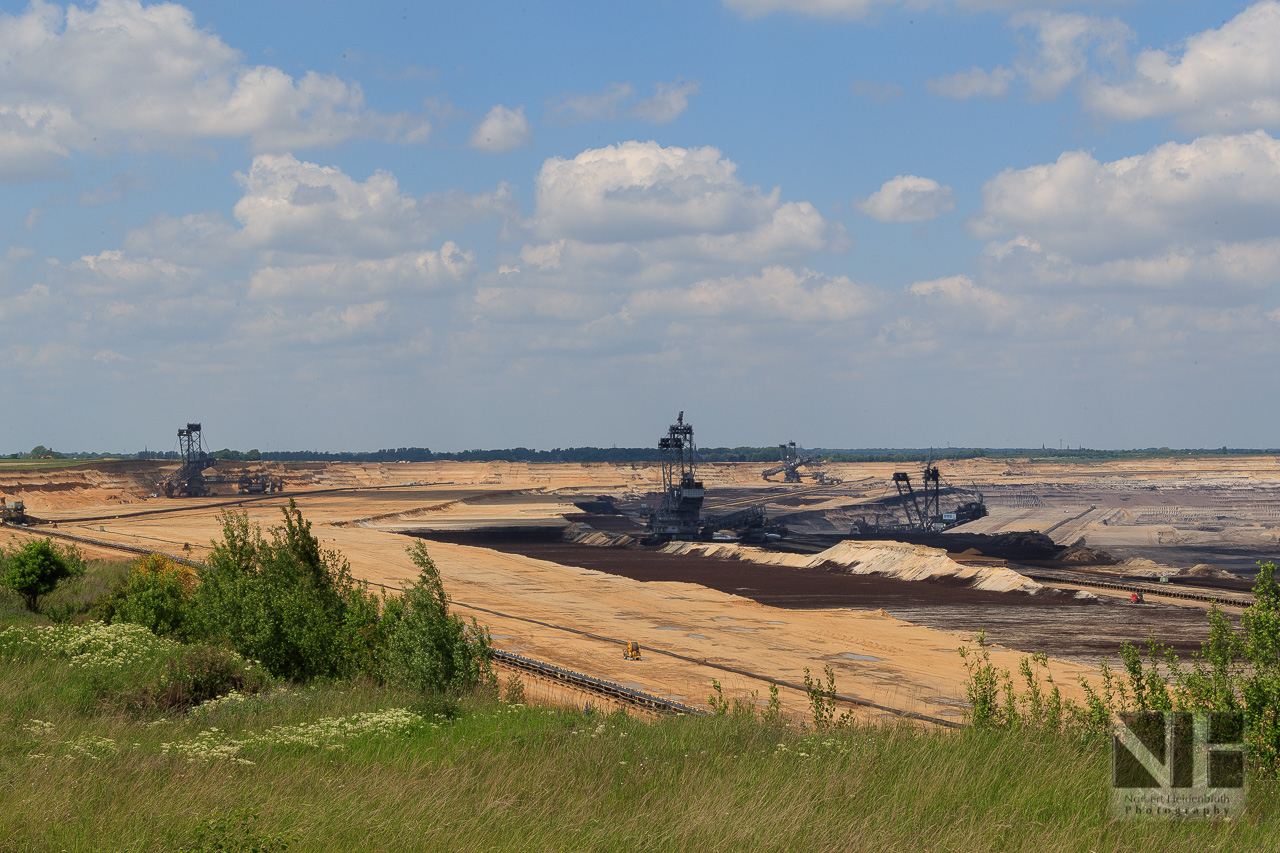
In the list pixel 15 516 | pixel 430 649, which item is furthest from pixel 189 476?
pixel 430 649

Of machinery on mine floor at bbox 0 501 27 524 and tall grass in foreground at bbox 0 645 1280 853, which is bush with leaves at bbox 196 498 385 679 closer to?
tall grass in foreground at bbox 0 645 1280 853

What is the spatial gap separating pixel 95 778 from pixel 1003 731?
442 inches

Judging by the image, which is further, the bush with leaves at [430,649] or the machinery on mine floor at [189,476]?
the machinery on mine floor at [189,476]

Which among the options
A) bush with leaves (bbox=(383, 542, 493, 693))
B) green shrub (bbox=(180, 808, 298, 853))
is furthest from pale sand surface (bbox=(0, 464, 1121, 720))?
green shrub (bbox=(180, 808, 298, 853))

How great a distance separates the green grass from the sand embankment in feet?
197

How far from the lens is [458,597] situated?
192 ft

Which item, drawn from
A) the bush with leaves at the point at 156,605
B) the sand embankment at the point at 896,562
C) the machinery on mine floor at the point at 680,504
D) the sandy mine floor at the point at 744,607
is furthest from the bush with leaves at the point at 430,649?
the machinery on mine floor at the point at 680,504

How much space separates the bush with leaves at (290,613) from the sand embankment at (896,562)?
53.3m

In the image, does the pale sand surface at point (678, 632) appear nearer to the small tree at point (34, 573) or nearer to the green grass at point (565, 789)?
the green grass at point (565, 789)

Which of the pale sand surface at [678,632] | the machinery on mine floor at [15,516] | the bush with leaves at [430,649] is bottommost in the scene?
the pale sand surface at [678,632]

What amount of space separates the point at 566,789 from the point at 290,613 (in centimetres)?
1498

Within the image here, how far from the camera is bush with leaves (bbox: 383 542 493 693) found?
19.5 meters

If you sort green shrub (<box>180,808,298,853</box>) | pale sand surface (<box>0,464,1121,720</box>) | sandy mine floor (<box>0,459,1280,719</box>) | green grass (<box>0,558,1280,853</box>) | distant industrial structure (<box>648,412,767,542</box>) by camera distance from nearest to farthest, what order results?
green shrub (<box>180,808,298,853</box>)
green grass (<box>0,558,1280,853</box>)
pale sand surface (<box>0,464,1121,720</box>)
sandy mine floor (<box>0,459,1280,719</box>)
distant industrial structure (<box>648,412,767,542</box>)

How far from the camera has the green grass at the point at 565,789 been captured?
355 inches
